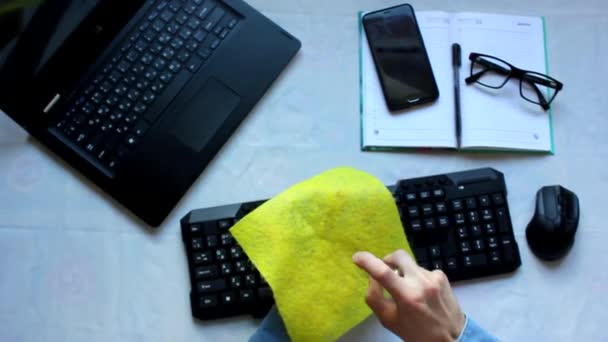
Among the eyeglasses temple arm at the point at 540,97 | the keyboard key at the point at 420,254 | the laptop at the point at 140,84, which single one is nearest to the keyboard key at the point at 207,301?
the laptop at the point at 140,84

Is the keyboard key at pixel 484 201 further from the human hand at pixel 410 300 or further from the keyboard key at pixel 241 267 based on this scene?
the keyboard key at pixel 241 267

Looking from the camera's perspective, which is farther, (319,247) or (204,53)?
(204,53)

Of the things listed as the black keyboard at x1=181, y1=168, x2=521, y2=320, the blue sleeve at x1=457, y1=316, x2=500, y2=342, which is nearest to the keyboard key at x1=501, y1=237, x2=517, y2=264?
the black keyboard at x1=181, y1=168, x2=521, y2=320

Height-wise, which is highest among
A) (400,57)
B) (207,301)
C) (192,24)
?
(400,57)

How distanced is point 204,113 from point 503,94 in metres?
0.37

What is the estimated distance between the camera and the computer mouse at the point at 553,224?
71 cm

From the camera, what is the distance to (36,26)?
70 centimetres

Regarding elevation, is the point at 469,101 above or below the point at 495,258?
above

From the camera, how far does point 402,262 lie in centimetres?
62

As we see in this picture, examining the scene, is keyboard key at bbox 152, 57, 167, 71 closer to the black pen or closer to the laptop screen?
the laptop screen

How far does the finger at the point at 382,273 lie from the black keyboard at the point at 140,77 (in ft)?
1.02

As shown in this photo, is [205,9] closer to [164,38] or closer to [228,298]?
[164,38]

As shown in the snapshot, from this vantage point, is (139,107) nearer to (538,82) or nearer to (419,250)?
(419,250)

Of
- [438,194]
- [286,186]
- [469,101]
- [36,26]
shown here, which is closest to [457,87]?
[469,101]
